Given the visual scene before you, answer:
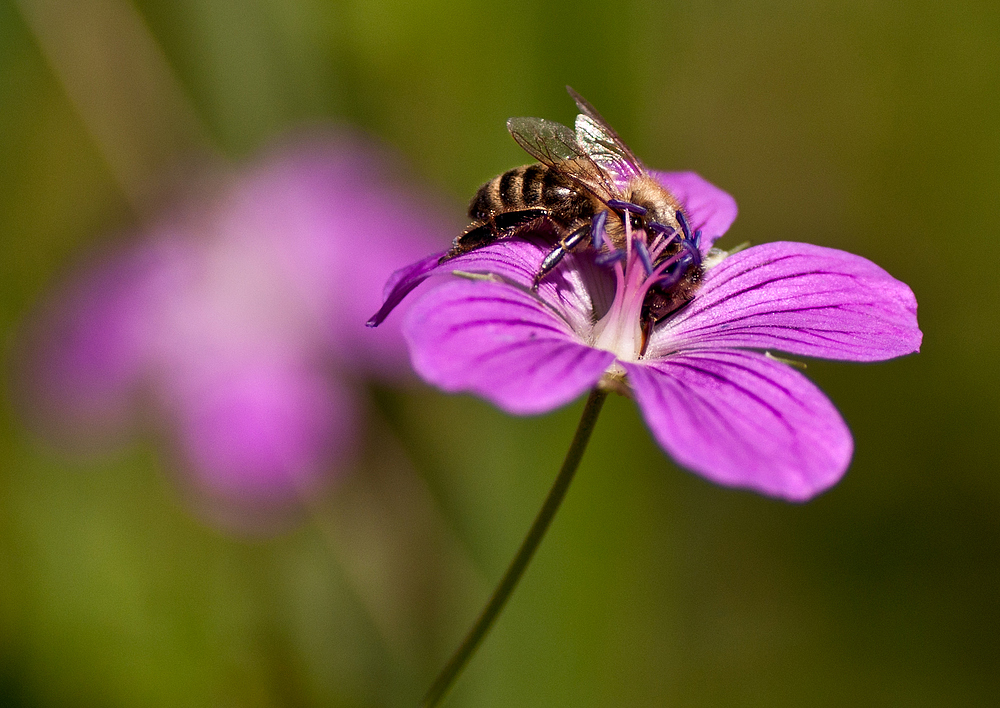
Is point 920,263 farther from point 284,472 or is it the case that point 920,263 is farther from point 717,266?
point 284,472

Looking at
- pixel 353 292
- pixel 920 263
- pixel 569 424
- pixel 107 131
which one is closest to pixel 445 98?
pixel 353 292

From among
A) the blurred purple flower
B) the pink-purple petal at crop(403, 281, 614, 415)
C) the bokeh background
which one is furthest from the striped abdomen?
the blurred purple flower

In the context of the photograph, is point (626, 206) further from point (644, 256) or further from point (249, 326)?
point (249, 326)

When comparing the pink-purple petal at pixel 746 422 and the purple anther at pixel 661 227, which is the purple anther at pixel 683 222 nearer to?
the purple anther at pixel 661 227

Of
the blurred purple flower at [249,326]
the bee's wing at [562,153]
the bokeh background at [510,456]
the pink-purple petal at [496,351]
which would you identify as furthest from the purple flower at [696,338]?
the blurred purple flower at [249,326]

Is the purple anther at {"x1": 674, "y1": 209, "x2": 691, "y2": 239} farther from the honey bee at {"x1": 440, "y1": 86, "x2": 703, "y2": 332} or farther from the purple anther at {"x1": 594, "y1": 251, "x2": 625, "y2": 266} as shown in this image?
the purple anther at {"x1": 594, "y1": 251, "x2": 625, "y2": 266}

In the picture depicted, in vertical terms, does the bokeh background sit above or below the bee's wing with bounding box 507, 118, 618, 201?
below
